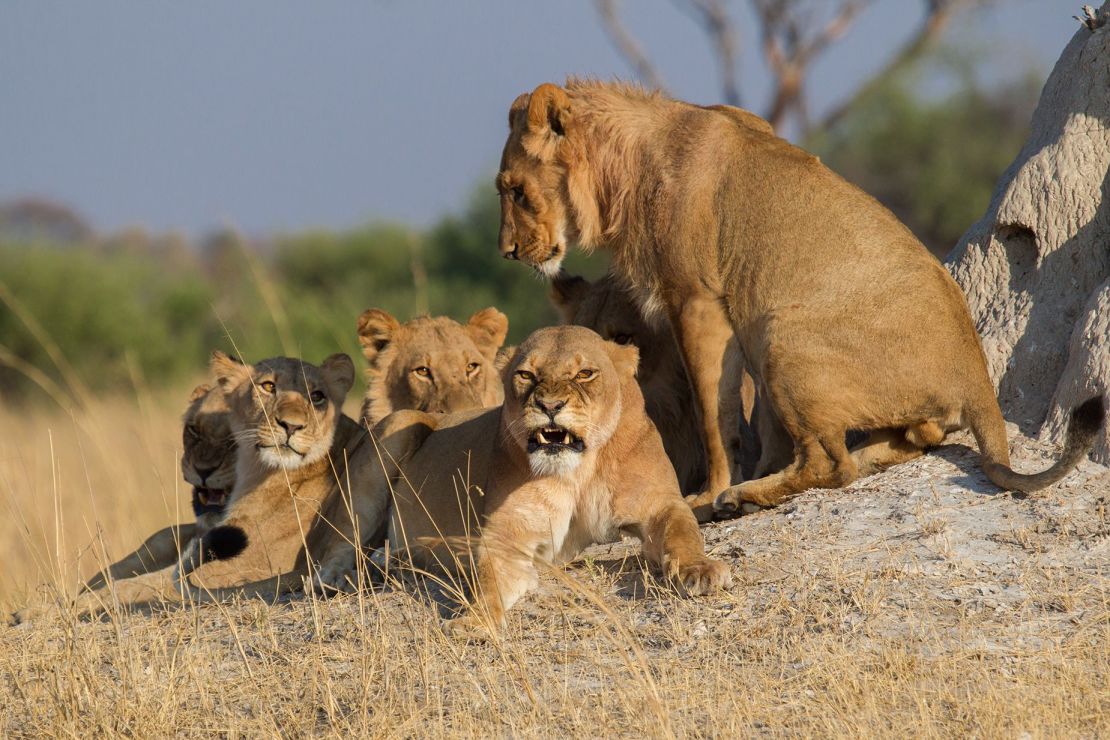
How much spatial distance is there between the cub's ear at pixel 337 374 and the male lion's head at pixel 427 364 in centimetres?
47

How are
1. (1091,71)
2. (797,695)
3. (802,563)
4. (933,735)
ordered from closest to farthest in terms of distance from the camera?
1. (933,735)
2. (797,695)
3. (802,563)
4. (1091,71)

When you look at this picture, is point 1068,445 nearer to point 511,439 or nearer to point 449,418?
point 511,439

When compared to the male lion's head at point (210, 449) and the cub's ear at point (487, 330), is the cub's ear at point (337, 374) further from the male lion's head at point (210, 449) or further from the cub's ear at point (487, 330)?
the cub's ear at point (487, 330)

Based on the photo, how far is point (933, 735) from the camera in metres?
3.60

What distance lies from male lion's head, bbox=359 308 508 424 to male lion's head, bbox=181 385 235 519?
0.62 metres

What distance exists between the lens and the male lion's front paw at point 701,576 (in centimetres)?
453

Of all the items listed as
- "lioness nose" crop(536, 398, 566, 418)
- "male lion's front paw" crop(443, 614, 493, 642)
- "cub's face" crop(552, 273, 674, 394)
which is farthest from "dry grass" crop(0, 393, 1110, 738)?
"cub's face" crop(552, 273, 674, 394)

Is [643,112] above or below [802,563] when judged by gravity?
above

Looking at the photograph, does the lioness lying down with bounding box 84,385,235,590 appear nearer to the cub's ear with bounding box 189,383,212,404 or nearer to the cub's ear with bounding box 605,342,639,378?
the cub's ear with bounding box 189,383,212,404

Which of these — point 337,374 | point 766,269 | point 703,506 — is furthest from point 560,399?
point 337,374

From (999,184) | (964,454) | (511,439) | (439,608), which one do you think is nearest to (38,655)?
(439,608)

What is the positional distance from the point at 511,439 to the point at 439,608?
1.93ft

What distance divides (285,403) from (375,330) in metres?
0.95

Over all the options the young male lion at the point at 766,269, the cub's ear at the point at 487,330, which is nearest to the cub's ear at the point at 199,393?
the cub's ear at the point at 487,330
